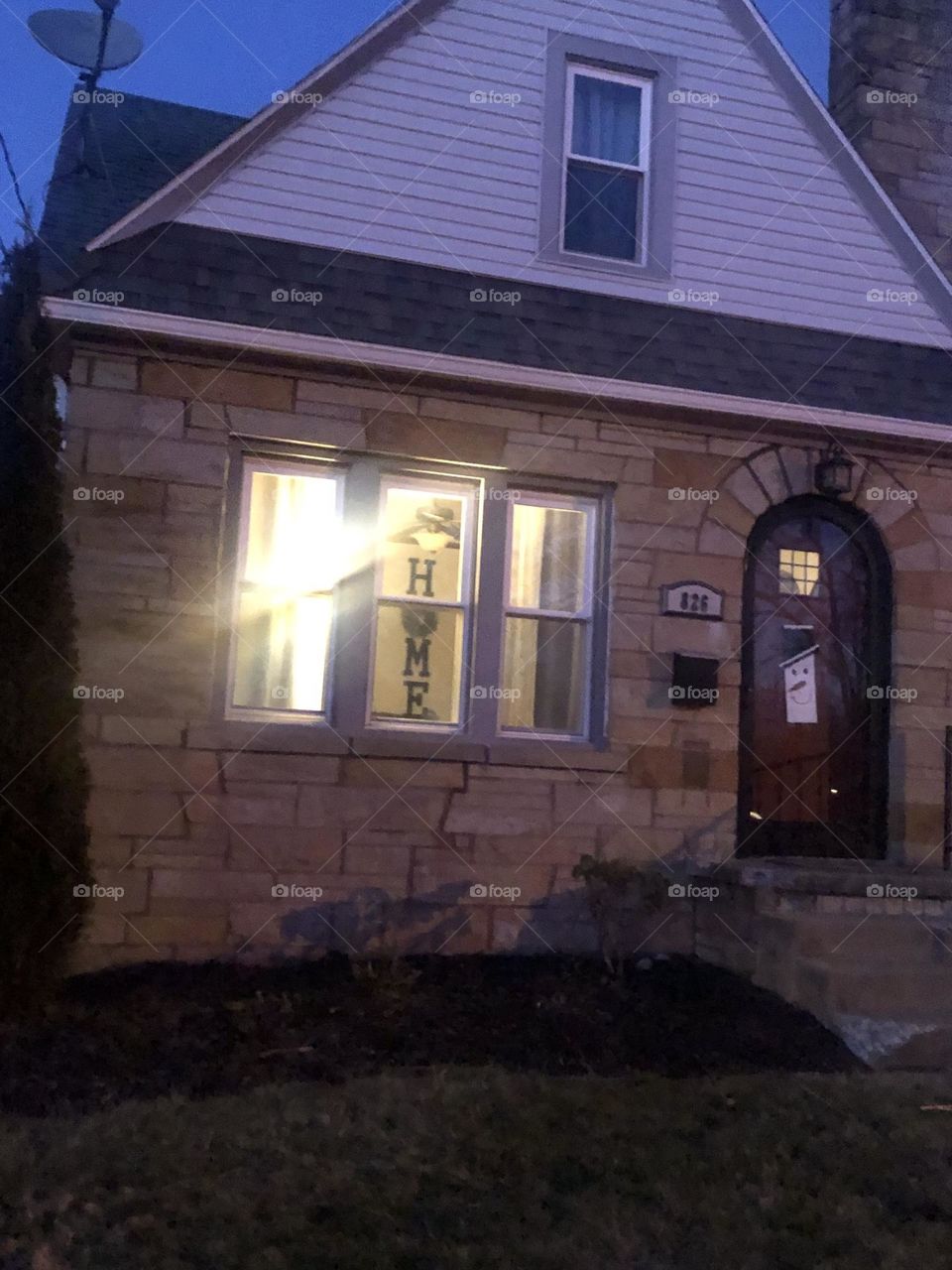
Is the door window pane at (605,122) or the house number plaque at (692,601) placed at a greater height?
the door window pane at (605,122)

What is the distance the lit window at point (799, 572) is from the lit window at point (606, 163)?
7.48 ft

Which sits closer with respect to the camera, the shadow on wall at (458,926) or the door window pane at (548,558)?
the shadow on wall at (458,926)

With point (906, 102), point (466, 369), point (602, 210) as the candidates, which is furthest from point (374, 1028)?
point (906, 102)

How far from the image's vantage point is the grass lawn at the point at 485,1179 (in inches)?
152

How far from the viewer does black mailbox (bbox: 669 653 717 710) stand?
769cm

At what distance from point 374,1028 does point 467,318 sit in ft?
14.3

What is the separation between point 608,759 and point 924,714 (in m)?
2.26

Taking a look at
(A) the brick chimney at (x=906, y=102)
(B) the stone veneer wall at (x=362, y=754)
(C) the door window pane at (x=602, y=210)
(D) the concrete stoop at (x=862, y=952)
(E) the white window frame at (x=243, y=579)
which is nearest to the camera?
(D) the concrete stoop at (x=862, y=952)

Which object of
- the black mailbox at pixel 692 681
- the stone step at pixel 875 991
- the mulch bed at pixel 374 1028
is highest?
the black mailbox at pixel 692 681

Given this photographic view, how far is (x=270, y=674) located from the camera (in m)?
7.42

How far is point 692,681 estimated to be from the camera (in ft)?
25.3

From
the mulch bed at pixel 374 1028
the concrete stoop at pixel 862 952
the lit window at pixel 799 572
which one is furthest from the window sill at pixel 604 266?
the mulch bed at pixel 374 1028

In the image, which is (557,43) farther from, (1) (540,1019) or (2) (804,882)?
(1) (540,1019)

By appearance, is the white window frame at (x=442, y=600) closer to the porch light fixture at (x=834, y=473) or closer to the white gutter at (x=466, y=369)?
the white gutter at (x=466, y=369)
